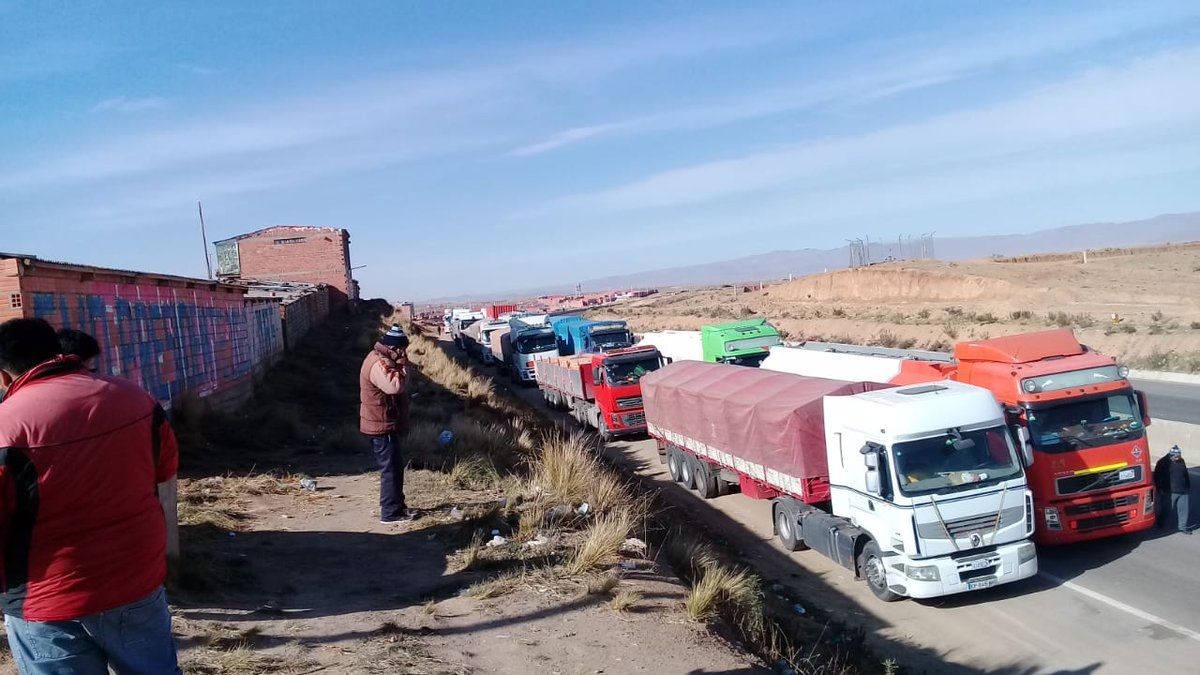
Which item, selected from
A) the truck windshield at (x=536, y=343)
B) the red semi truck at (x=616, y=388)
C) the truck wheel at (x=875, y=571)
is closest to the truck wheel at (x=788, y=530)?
the truck wheel at (x=875, y=571)

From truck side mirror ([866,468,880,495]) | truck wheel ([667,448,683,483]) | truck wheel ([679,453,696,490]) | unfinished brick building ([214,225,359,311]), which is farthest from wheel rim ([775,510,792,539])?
unfinished brick building ([214,225,359,311])

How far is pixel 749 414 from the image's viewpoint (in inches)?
547

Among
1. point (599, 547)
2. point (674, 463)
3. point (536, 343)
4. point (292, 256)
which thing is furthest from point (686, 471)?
point (292, 256)

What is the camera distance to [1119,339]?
3294 cm

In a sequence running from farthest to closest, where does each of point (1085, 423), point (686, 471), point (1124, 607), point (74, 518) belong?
1. point (686, 471)
2. point (1085, 423)
3. point (1124, 607)
4. point (74, 518)

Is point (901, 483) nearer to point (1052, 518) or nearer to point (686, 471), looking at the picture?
point (1052, 518)

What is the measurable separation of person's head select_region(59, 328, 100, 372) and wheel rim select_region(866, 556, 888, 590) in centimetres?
858

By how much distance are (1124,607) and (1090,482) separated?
1.93m

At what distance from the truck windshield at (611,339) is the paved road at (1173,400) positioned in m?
16.3

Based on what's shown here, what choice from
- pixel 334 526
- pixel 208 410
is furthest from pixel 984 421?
pixel 208 410

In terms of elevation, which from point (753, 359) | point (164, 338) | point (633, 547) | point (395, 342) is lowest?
point (633, 547)

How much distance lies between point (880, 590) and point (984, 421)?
90.7 inches

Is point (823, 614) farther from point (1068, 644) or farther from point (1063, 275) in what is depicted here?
point (1063, 275)

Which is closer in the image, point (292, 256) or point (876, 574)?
point (876, 574)
